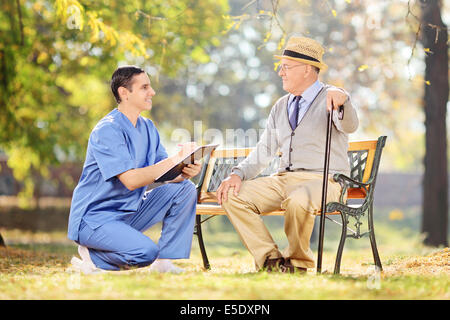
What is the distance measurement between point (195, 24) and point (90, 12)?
3042mm

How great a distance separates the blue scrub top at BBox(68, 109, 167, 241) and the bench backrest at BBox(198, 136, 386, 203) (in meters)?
1.19

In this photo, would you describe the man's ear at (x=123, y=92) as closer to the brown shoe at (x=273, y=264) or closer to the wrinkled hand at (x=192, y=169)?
the wrinkled hand at (x=192, y=169)

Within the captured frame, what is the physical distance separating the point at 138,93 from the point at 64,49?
7193 mm

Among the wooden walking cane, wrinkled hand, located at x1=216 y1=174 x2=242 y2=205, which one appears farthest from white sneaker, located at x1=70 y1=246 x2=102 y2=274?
the wooden walking cane

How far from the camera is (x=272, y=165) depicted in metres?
5.97

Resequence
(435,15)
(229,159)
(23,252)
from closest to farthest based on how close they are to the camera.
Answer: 1. (229,159)
2. (23,252)
3. (435,15)

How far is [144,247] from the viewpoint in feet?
14.6

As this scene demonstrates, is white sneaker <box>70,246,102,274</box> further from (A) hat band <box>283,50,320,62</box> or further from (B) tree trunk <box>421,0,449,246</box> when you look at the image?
(B) tree trunk <box>421,0,449,246</box>

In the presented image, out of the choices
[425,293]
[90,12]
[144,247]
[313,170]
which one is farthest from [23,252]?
[425,293]

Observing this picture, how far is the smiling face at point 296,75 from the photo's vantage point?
16.4ft

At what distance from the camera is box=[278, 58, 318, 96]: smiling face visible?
16.4 ft

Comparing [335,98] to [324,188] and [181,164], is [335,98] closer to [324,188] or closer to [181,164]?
[324,188]

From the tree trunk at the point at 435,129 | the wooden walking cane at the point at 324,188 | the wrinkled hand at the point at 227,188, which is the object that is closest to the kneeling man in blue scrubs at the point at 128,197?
the wrinkled hand at the point at 227,188

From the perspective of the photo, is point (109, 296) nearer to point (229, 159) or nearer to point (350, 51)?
point (229, 159)
